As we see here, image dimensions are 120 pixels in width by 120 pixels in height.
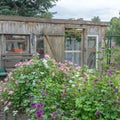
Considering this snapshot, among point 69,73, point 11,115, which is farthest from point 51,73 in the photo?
point 11,115

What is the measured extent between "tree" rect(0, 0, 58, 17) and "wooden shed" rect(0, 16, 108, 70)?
5.57 metres

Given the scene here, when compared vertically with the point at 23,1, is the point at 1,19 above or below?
below

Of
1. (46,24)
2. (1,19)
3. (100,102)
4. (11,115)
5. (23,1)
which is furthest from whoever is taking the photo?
(23,1)

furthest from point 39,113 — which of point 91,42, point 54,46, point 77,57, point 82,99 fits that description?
point 91,42

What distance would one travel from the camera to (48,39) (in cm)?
983

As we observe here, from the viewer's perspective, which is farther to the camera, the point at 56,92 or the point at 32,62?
the point at 32,62

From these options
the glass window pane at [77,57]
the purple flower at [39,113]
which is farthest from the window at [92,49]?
the purple flower at [39,113]

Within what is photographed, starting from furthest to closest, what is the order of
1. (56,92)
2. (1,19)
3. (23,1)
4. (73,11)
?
(73,11) → (23,1) → (1,19) → (56,92)

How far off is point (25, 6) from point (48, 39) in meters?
6.53

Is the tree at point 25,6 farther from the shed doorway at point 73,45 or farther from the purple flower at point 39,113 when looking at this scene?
the purple flower at point 39,113

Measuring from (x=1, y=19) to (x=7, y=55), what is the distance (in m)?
1.25

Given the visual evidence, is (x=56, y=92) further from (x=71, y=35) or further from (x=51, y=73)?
(x=71, y=35)

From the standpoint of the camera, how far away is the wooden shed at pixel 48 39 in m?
9.08

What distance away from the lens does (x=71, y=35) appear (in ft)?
35.1
